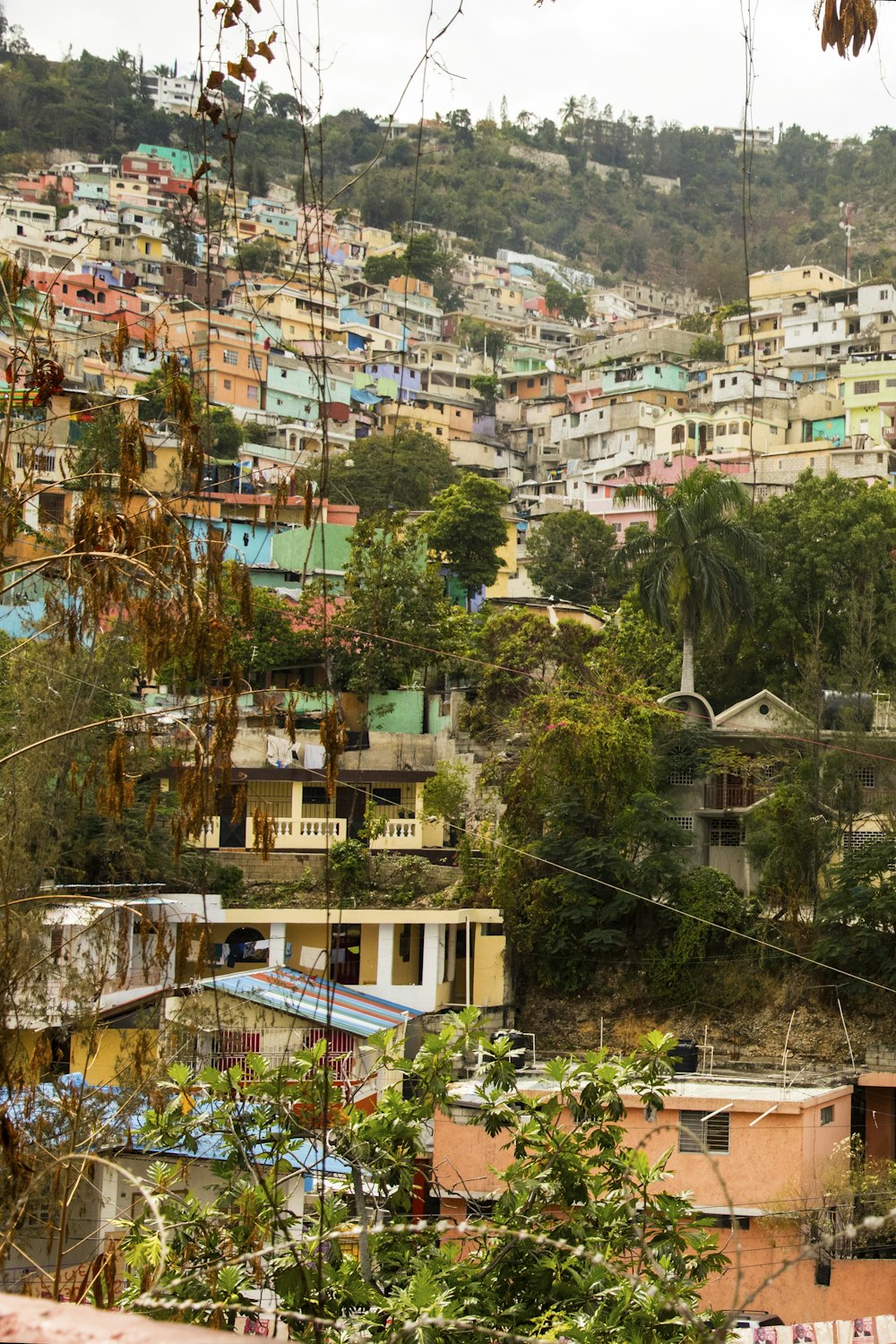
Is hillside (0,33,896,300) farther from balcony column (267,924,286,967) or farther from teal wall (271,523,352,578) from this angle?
balcony column (267,924,286,967)

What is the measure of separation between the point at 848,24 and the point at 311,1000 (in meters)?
11.5

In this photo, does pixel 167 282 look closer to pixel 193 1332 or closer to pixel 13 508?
pixel 13 508

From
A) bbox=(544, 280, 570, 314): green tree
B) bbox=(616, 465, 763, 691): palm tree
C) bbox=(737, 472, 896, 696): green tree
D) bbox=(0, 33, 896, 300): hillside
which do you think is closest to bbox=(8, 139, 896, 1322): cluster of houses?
bbox=(616, 465, 763, 691): palm tree

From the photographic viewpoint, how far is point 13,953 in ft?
18.1

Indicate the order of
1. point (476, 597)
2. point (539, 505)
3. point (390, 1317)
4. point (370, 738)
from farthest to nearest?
point (539, 505) < point (476, 597) < point (370, 738) < point (390, 1317)

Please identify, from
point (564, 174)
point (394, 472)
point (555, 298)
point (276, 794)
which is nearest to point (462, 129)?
point (564, 174)

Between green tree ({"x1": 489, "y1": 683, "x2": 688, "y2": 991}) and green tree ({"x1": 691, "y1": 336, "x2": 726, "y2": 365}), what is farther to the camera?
green tree ({"x1": 691, "y1": 336, "x2": 726, "y2": 365})

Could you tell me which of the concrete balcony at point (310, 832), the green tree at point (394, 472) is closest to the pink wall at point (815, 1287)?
the concrete balcony at point (310, 832)

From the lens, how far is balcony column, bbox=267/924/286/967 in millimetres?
17344

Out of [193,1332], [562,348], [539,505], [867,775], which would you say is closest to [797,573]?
[867,775]

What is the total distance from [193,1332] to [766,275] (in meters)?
59.8

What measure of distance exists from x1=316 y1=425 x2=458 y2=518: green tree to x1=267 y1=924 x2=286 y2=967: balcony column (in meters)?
15.9

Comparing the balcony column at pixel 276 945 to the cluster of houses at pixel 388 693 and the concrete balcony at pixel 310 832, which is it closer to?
the cluster of houses at pixel 388 693

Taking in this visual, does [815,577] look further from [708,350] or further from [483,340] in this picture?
[483,340]
